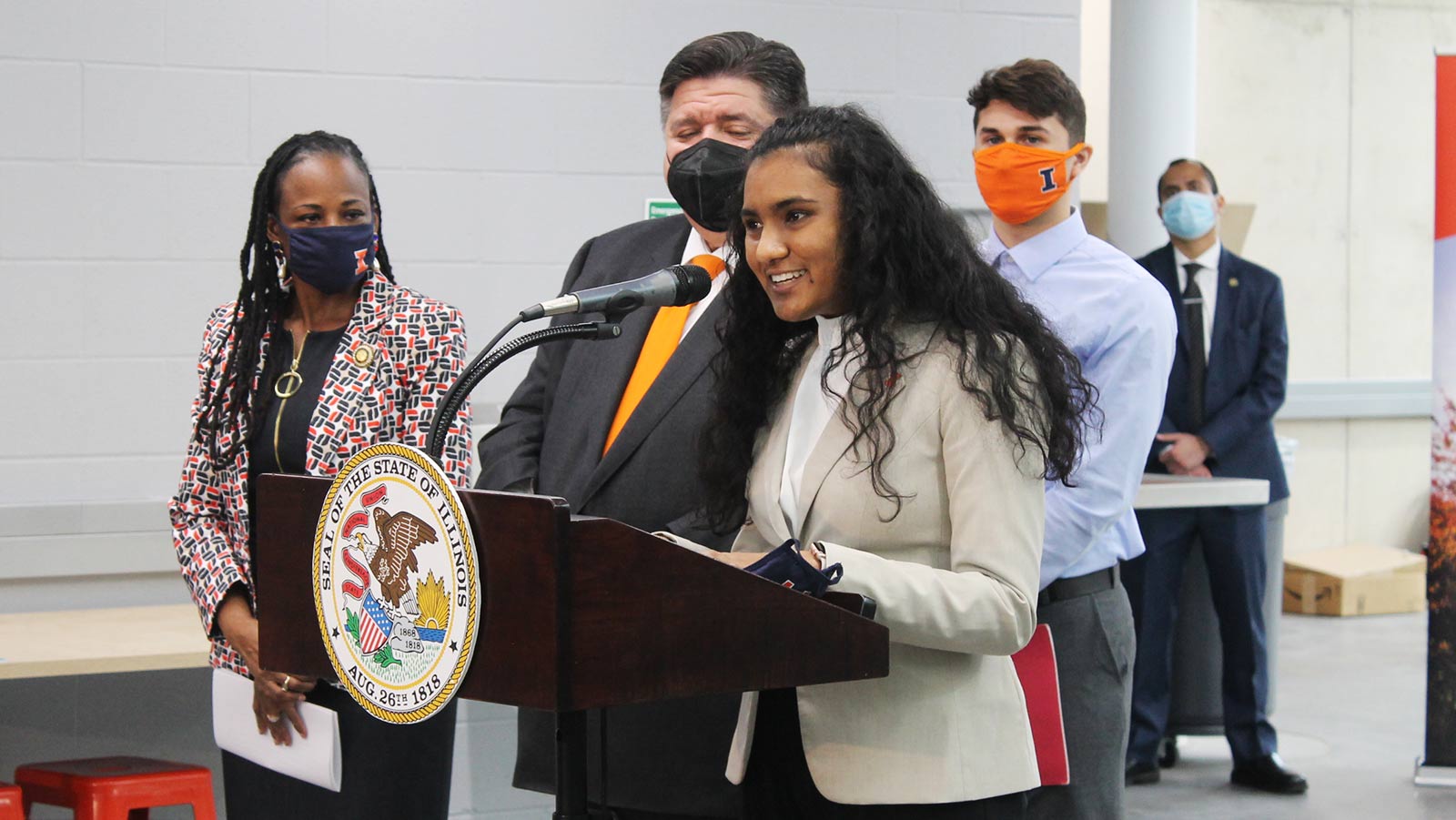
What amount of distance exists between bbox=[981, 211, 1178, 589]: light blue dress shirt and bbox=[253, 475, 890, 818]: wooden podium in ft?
2.46

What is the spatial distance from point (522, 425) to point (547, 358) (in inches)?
4.2

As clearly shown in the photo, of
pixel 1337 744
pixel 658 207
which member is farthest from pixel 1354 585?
pixel 658 207

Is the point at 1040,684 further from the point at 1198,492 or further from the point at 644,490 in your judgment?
the point at 1198,492

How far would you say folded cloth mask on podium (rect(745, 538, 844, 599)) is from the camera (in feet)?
4.36

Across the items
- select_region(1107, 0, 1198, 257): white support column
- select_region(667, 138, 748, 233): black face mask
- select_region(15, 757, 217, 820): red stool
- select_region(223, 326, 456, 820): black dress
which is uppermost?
select_region(1107, 0, 1198, 257): white support column

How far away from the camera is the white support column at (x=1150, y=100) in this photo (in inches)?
211

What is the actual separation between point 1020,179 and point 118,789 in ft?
6.28

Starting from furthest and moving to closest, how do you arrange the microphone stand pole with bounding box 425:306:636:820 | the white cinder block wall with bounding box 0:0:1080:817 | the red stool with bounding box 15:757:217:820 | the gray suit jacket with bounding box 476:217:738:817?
the white cinder block wall with bounding box 0:0:1080:817, the red stool with bounding box 15:757:217:820, the gray suit jacket with bounding box 476:217:738:817, the microphone stand pole with bounding box 425:306:636:820

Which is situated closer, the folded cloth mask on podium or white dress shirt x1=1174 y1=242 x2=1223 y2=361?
the folded cloth mask on podium

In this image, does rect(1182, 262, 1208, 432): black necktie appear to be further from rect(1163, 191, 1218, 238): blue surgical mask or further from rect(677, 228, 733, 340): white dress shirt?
rect(677, 228, 733, 340): white dress shirt

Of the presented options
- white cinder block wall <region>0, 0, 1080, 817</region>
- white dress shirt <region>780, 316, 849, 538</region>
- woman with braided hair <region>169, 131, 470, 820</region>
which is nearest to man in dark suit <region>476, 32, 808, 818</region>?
white dress shirt <region>780, 316, 849, 538</region>

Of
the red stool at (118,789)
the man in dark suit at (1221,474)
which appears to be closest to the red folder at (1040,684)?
the red stool at (118,789)

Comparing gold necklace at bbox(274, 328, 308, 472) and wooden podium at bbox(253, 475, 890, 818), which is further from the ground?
gold necklace at bbox(274, 328, 308, 472)

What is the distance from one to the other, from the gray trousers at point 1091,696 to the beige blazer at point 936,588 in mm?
612
